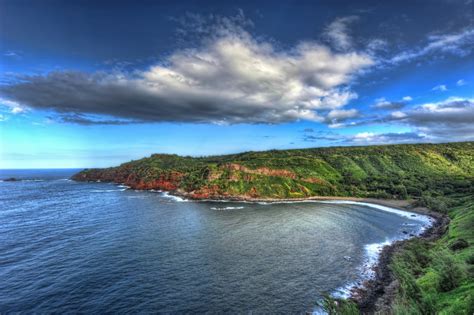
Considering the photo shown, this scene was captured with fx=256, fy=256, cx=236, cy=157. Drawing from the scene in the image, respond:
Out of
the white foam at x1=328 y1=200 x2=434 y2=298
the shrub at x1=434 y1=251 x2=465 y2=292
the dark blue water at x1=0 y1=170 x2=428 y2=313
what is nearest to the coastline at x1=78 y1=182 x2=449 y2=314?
the white foam at x1=328 y1=200 x2=434 y2=298

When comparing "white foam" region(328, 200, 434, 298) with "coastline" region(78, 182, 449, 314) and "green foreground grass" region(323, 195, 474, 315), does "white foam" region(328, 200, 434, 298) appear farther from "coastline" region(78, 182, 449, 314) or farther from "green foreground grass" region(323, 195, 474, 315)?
"green foreground grass" region(323, 195, 474, 315)

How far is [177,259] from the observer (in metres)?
64.0

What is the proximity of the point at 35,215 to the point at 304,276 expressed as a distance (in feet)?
363

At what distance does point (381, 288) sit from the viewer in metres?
51.7

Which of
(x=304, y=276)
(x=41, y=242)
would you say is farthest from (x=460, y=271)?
(x=41, y=242)

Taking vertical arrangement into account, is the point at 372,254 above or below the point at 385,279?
above

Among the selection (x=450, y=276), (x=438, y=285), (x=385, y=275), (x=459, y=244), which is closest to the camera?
(x=450, y=276)

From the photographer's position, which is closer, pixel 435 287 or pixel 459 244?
pixel 435 287

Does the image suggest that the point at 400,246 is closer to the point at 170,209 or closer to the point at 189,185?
the point at 170,209

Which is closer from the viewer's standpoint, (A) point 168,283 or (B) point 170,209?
(A) point 168,283

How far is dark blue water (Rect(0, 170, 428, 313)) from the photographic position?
151 feet

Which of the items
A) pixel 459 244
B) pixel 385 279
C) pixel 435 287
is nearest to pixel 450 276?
pixel 435 287

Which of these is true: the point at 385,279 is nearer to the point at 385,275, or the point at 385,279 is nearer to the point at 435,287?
the point at 385,275

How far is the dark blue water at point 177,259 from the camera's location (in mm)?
45875
